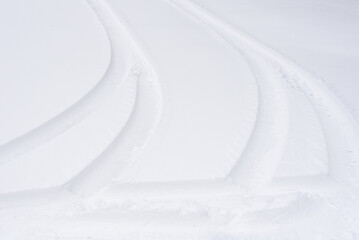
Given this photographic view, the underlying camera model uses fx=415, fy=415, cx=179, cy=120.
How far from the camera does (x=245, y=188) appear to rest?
225cm

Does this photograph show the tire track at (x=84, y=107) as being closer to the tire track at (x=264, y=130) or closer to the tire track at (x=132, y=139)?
the tire track at (x=132, y=139)

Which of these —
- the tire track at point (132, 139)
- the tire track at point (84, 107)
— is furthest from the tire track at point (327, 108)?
the tire track at point (84, 107)

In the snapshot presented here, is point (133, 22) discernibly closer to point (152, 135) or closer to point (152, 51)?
point (152, 51)

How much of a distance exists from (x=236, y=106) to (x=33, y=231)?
1.69 metres

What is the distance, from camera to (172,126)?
275 cm

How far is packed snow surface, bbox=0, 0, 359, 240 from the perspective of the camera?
204 centimetres

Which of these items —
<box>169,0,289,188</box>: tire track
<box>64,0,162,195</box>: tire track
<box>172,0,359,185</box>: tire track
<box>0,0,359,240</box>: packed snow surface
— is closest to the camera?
<box>0,0,359,240</box>: packed snow surface

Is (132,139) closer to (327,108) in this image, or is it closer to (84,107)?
(84,107)

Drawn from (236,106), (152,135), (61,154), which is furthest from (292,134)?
(61,154)

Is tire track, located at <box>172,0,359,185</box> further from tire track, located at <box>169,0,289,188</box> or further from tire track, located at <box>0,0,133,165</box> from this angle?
tire track, located at <box>0,0,133,165</box>

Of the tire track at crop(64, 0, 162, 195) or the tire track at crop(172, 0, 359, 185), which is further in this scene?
the tire track at crop(172, 0, 359, 185)

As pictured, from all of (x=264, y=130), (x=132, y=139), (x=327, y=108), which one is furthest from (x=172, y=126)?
(x=327, y=108)

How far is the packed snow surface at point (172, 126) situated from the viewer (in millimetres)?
2041

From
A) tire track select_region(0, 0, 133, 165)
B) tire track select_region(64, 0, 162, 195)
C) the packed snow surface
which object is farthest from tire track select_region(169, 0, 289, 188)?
tire track select_region(0, 0, 133, 165)
